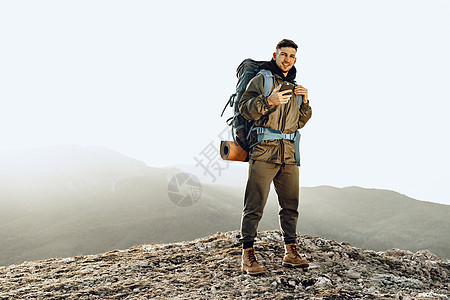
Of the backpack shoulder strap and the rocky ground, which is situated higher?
the backpack shoulder strap

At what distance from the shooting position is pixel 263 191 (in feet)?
15.5

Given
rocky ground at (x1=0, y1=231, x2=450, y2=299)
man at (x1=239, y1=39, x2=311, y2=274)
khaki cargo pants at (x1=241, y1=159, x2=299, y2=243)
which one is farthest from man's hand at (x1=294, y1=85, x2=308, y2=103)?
rocky ground at (x1=0, y1=231, x2=450, y2=299)

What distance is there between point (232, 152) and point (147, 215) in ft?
109

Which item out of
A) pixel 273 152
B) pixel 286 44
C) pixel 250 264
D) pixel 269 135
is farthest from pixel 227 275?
pixel 286 44

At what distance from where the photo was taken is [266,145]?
4695mm

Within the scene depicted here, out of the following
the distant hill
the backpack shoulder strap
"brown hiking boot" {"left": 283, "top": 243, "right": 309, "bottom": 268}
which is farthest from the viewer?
the distant hill

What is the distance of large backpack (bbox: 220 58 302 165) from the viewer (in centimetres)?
470

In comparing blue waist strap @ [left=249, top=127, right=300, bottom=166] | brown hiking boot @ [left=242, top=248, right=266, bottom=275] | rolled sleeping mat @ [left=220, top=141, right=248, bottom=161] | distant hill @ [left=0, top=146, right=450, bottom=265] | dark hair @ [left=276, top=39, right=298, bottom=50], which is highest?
dark hair @ [left=276, top=39, right=298, bottom=50]

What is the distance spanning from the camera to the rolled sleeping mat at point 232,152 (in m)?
4.86

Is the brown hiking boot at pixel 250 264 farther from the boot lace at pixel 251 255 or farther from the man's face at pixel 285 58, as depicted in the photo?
the man's face at pixel 285 58

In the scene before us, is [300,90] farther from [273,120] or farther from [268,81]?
[273,120]

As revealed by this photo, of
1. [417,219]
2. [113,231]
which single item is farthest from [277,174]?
[417,219]

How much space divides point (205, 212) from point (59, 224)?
1456 centimetres

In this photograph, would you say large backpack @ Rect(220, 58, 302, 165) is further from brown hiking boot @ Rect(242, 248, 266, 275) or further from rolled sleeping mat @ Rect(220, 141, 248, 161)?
brown hiking boot @ Rect(242, 248, 266, 275)
